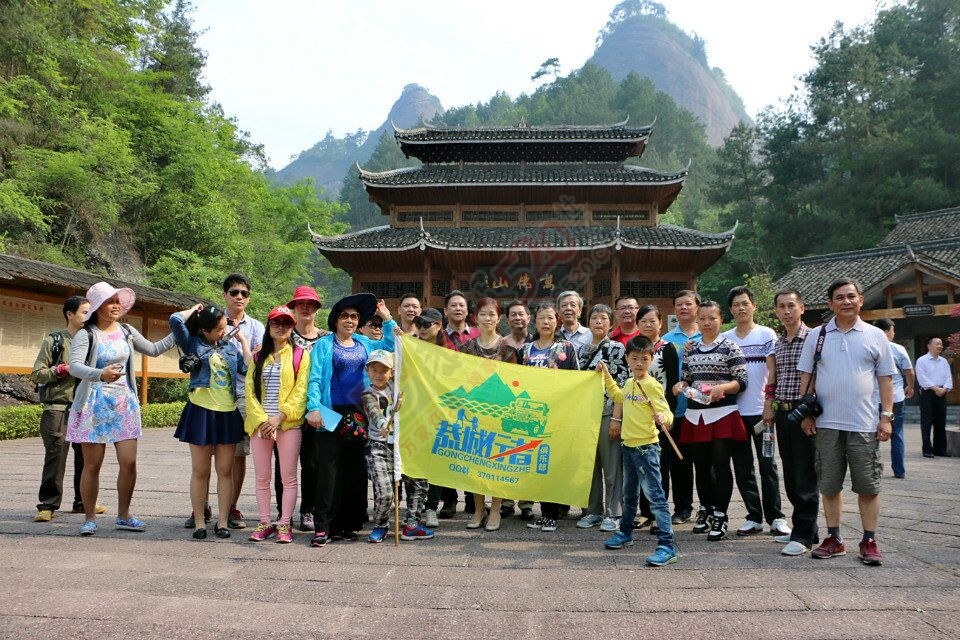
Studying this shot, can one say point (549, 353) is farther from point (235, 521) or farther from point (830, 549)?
point (235, 521)

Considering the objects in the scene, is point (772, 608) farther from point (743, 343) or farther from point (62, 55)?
point (62, 55)

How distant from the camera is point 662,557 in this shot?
13.0 ft

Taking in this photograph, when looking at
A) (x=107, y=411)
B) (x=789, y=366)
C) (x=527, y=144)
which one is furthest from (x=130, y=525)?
(x=527, y=144)

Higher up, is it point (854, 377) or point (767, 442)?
point (854, 377)

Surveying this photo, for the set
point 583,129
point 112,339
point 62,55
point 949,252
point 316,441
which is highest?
point 62,55

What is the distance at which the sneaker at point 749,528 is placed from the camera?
4.76 metres

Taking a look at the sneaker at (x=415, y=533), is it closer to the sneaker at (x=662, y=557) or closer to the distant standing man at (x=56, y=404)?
the sneaker at (x=662, y=557)

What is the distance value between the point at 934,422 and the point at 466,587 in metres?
10.3

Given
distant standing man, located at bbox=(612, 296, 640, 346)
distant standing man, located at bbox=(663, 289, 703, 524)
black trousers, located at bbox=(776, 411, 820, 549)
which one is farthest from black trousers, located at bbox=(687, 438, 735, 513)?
distant standing man, located at bbox=(612, 296, 640, 346)

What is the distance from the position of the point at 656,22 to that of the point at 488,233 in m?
140

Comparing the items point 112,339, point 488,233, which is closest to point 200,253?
point 488,233

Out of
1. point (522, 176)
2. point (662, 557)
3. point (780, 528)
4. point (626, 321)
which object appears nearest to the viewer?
point (662, 557)

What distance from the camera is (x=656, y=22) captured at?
13738 centimetres

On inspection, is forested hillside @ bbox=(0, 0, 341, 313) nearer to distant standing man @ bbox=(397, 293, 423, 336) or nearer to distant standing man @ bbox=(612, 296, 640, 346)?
distant standing man @ bbox=(397, 293, 423, 336)
